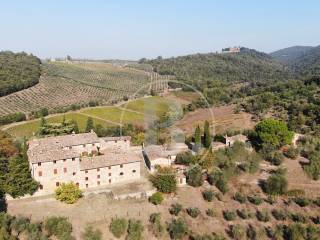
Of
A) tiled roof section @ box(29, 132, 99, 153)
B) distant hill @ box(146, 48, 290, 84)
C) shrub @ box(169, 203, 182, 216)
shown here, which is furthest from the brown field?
distant hill @ box(146, 48, 290, 84)

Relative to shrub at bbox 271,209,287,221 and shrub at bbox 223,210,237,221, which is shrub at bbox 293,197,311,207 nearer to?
shrub at bbox 271,209,287,221

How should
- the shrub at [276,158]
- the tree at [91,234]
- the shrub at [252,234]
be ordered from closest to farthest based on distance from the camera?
the tree at [91,234] < the shrub at [252,234] < the shrub at [276,158]

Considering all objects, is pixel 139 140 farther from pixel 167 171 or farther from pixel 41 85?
pixel 41 85

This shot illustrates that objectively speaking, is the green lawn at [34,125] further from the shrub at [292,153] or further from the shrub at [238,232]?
the shrub at [238,232]

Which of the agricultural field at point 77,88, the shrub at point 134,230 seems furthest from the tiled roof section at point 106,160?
the agricultural field at point 77,88

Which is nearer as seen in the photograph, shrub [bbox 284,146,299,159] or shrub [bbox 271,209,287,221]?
shrub [bbox 271,209,287,221]

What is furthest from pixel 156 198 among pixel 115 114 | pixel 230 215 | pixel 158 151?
pixel 115 114
